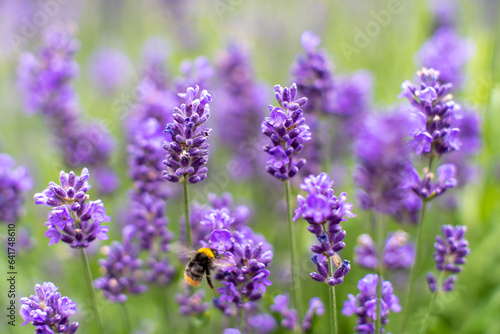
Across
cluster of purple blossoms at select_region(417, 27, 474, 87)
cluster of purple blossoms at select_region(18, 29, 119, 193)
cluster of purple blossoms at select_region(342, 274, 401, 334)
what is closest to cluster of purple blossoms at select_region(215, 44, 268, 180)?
cluster of purple blossoms at select_region(18, 29, 119, 193)

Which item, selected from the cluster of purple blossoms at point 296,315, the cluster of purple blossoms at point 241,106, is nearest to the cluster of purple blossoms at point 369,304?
the cluster of purple blossoms at point 296,315

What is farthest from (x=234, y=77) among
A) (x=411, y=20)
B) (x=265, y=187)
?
(x=411, y=20)

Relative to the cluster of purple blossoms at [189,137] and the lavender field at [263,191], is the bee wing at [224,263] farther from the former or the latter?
the cluster of purple blossoms at [189,137]

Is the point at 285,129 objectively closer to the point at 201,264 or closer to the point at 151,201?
the point at 201,264

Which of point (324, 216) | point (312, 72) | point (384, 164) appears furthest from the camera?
point (312, 72)

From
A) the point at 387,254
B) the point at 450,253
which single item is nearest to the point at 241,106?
the point at 387,254

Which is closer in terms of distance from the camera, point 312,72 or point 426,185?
point 426,185

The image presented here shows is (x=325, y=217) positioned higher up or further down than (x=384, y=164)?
further down
